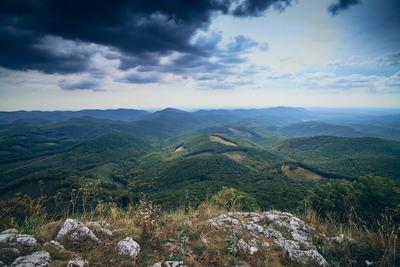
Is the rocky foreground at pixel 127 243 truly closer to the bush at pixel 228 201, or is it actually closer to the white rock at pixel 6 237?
the white rock at pixel 6 237

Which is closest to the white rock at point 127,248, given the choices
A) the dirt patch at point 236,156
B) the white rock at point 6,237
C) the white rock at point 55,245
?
the white rock at point 55,245

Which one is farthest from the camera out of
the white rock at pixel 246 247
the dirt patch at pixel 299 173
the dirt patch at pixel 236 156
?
the dirt patch at pixel 236 156

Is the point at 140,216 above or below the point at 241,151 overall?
above

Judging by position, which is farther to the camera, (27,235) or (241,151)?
(241,151)

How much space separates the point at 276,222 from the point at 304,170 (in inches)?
5121

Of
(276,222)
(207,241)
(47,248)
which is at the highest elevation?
(47,248)

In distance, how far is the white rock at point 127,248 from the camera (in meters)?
4.15

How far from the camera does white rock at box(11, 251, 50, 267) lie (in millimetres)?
3455

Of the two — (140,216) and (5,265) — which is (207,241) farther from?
(5,265)

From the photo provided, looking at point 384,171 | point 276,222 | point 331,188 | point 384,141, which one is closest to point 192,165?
point 384,171

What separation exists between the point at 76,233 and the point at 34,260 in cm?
99

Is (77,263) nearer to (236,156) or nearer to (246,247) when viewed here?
(246,247)

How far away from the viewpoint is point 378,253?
4.71m

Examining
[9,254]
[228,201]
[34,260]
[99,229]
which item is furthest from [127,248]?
[228,201]
